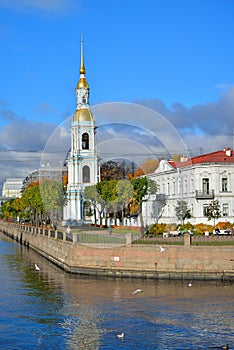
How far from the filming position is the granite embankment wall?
114 ft

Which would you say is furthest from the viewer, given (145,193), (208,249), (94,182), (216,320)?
(94,182)

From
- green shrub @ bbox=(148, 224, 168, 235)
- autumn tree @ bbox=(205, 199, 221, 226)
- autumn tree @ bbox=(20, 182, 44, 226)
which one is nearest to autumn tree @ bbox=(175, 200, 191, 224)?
green shrub @ bbox=(148, 224, 168, 235)

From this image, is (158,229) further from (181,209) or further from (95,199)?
(95,199)

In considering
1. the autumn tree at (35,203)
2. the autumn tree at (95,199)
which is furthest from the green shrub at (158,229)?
the autumn tree at (35,203)

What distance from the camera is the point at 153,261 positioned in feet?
118

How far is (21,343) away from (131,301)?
8199 millimetres

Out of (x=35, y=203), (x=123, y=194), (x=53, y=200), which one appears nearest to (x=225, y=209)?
(x=53, y=200)

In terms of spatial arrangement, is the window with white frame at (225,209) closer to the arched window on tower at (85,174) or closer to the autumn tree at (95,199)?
the arched window on tower at (85,174)

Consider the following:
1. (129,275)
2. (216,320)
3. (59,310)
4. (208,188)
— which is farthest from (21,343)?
(208,188)

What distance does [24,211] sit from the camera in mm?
103875

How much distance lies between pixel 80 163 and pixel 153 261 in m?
21.3

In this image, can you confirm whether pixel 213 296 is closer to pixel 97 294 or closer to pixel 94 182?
pixel 97 294

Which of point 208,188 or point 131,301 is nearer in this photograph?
point 131,301

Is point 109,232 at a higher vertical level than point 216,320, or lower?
higher
